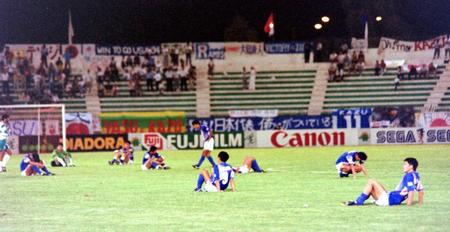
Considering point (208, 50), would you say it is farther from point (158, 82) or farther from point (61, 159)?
point (61, 159)

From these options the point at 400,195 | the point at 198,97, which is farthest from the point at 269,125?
the point at 400,195

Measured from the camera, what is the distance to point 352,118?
55625 mm

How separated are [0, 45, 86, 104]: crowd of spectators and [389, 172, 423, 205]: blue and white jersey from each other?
44.3 meters

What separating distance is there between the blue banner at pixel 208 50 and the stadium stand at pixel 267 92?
1.63 meters

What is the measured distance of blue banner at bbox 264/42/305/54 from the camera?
210 ft

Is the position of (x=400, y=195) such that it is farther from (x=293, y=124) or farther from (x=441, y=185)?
(x=293, y=124)

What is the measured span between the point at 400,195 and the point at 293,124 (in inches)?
1594

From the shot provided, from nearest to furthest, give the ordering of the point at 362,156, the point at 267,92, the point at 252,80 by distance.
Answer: the point at 362,156, the point at 267,92, the point at 252,80

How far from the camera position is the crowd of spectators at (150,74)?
6134 centimetres

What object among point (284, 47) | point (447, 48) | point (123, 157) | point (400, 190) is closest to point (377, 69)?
point (447, 48)

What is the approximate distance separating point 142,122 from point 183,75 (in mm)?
7639

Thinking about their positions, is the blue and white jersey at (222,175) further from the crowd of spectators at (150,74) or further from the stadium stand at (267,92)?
the crowd of spectators at (150,74)

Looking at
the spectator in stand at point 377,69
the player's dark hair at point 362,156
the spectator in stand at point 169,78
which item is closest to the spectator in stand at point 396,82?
the spectator in stand at point 377,69

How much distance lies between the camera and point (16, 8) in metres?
70.2
